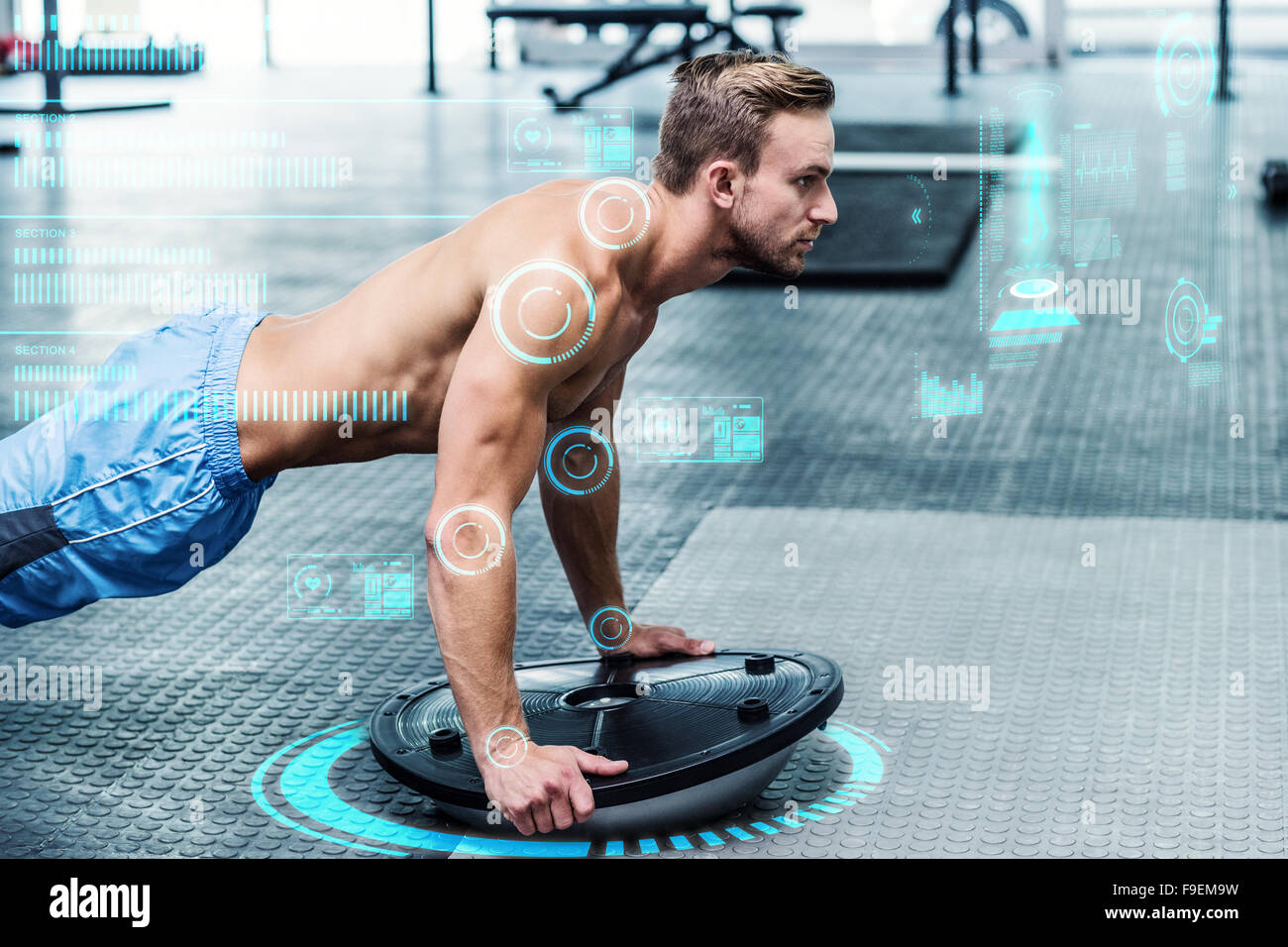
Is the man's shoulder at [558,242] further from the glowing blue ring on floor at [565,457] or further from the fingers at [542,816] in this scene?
the fingers at [542,816]

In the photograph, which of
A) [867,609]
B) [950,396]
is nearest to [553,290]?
[867,609]

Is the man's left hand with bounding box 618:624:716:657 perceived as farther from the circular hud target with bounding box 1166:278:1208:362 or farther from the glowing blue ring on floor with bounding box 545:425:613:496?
the circular hud target with bounding box 1166:278:1208:362

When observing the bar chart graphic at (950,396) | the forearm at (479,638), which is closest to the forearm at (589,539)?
the forearm at (479,638)

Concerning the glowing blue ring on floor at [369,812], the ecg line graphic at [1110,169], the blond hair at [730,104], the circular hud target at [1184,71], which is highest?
the circular hud target at [1184,71]

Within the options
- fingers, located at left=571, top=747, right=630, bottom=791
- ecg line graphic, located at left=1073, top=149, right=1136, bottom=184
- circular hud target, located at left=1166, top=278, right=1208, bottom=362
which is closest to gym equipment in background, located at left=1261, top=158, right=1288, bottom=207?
ecg line graphic, located at left=1073, top=149, right=1136, bottom=184

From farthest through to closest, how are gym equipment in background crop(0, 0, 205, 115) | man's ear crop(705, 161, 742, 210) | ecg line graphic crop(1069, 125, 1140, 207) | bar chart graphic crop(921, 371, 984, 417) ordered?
1. gym equipment in background crop(0, 0, 205, 115)
2. ecg line graphic crop(1069, 125, 1140, 207)
3. bar chart graphic crop(921, 371, 984, 417)
4. man's ear crop(705, 161, 742, 210)

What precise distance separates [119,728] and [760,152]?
3.82 ft

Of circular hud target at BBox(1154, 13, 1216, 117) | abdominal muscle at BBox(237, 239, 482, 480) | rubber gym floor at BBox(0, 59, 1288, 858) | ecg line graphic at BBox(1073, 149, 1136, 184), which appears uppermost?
circular hud target at BBox(1154, 13, 1216, 117)

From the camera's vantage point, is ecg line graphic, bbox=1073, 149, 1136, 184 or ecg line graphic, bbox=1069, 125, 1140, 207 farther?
ecg line graphic, bbox=1073, 149, 1136, 184

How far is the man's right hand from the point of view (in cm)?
156

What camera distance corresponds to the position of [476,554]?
154cm

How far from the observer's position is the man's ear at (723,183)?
1.64 m

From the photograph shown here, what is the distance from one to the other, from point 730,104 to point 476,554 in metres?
0.55

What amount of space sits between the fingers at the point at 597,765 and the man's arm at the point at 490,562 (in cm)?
3
